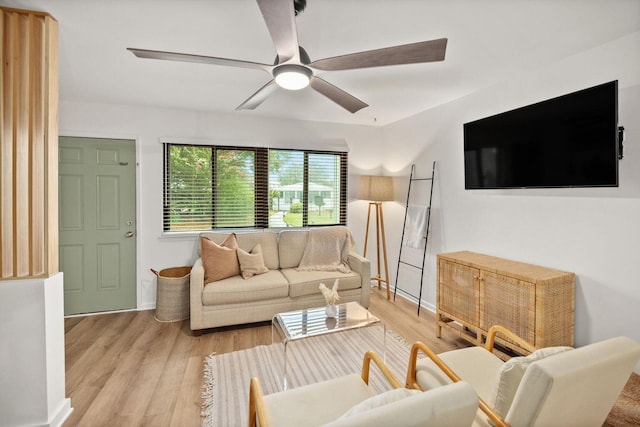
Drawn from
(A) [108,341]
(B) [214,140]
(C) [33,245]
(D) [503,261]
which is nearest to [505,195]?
(D) [503,261]

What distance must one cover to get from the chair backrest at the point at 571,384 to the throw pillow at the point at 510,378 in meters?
0.08

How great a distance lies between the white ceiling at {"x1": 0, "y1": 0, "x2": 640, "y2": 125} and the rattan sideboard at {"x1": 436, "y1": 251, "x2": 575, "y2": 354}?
166 cm

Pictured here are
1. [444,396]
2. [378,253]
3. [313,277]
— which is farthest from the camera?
[378,253]

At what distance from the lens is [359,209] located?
4730 mm

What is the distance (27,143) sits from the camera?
5.97ft

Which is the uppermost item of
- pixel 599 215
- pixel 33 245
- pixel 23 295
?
pixel 599 215

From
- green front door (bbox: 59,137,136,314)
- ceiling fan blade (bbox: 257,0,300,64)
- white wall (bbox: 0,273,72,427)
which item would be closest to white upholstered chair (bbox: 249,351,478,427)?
white wall (bbox: 0,273,72,427)

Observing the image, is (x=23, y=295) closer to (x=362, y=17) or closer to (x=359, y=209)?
(x=362, y=17)

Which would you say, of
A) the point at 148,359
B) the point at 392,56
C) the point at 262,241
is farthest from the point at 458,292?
the point at 148,359

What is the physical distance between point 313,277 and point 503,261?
1.87m

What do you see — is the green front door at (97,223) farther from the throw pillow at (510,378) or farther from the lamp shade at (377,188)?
the throw pillow at (510,378)

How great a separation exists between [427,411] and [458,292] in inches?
85.7

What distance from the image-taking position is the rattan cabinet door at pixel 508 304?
2.27m

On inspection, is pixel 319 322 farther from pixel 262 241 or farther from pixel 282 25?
pixel 282 25
